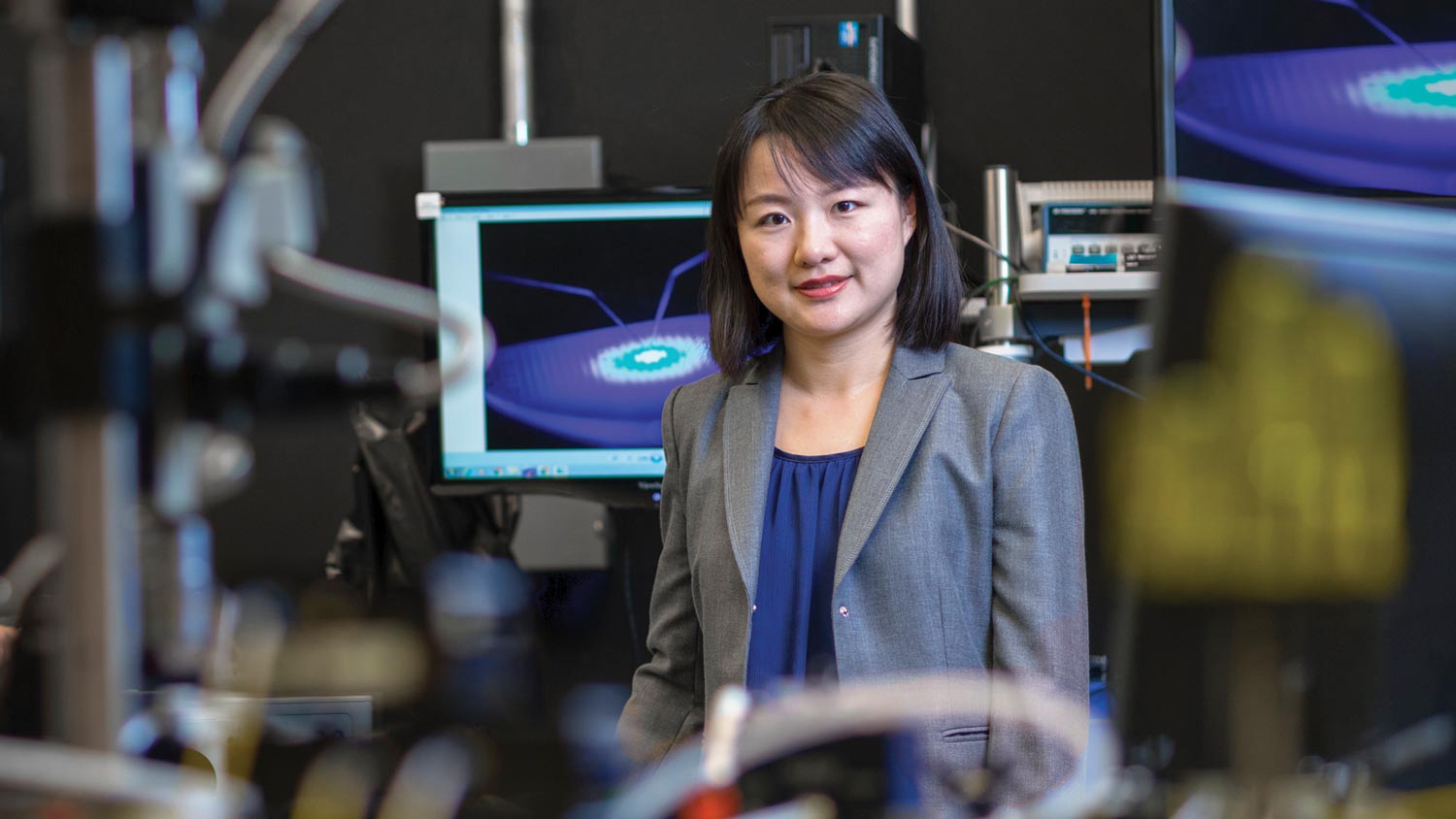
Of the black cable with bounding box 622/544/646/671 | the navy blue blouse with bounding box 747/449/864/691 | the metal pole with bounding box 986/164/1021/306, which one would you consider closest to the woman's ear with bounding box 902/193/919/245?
the navy blue blouse with bounding box 747/449/864/691

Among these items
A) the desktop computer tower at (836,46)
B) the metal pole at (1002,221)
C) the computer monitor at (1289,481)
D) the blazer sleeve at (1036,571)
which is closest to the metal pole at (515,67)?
the desktop computer tower at (836,46)

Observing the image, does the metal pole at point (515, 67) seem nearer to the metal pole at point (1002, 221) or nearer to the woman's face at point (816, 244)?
the metal pole at point (1002, 221)

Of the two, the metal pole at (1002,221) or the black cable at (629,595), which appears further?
the black cable at (629,595)

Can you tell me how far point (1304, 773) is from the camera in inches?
19.0

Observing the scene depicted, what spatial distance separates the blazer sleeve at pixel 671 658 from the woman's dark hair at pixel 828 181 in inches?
6.3

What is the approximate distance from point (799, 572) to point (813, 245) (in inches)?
12.5

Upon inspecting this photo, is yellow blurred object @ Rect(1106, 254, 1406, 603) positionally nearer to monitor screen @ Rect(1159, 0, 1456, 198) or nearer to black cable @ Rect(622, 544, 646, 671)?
monitor screen @ Rect(1159, 0, 1456, 198)

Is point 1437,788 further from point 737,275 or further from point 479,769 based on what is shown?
point 737,275

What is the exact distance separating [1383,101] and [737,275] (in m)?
1.14

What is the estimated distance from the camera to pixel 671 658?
1.40 meters

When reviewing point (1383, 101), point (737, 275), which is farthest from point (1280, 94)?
point (737, 275)

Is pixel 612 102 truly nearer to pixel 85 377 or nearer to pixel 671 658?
pixel 671 658

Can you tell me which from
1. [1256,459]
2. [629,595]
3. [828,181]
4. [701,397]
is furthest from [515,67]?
[1256,459]

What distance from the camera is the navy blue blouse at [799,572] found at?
1.29 meters
